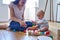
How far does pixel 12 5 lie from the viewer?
2.61 m

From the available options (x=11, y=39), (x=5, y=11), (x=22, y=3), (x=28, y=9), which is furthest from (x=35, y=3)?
(x=11, y=39)

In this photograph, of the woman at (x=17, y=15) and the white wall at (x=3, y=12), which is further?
the white wall at (x=3, y=12)

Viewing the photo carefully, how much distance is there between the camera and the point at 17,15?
2.66m

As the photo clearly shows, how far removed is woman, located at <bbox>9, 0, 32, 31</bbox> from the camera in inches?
101

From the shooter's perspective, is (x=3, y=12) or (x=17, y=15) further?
(x=3, y=12)

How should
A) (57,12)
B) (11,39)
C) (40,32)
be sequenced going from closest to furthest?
(11,39) < (40,32) < (57,12)

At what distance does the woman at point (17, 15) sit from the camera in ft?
8.43

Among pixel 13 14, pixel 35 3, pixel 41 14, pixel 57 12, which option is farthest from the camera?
pixel 35 3

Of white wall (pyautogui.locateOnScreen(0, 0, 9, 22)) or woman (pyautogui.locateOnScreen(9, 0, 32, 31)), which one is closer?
woman (pyautogui.locateOnScreen(9, 0, 32, 31))

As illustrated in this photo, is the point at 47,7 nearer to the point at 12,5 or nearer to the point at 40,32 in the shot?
the point at 12,5

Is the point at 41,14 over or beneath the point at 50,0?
beneath

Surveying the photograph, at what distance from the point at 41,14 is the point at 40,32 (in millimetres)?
312

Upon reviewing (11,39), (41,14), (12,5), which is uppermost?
(12,5)

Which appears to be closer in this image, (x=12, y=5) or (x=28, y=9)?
(x=12, y=5)
